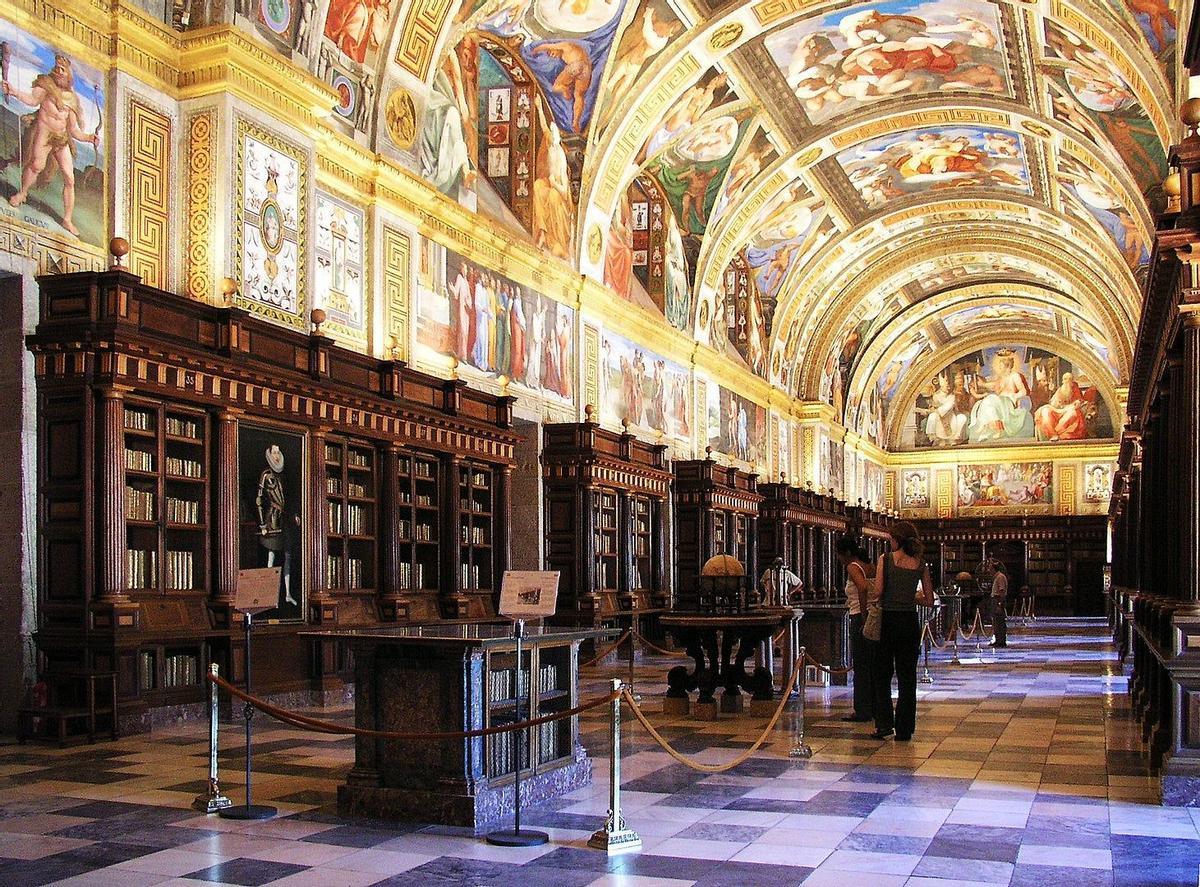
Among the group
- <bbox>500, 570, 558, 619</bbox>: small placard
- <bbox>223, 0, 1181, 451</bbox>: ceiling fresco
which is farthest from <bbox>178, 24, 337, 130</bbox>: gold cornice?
<bbox>500, 570, 558, 619</bbox>: small placard

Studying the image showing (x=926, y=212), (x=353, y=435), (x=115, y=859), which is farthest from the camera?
(x=926, y=212)

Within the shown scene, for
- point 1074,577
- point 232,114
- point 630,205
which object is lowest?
point 1074,577

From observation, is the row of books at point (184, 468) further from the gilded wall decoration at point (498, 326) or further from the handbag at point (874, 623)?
the handbag at point (874, 623)

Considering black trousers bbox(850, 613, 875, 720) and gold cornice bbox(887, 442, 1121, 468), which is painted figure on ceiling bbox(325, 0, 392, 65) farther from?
gold cornice bbox(887, 442, 1121, 468)

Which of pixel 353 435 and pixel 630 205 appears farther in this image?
pixel 630 205

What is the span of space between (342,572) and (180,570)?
2699mm

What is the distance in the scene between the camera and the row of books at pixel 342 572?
1378 centimetres

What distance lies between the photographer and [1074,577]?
47219 millimetres

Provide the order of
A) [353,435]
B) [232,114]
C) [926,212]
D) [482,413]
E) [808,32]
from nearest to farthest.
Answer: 1. [232,114]
2. [353,435]
3. [482,413]
4. [808,32]
5. [926,212]

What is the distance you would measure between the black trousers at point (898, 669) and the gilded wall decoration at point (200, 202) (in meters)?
7.25

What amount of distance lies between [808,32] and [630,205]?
16.1ft

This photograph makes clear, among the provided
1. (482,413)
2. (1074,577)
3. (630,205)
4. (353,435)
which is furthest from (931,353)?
(353,435)

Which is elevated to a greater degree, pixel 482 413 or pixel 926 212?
pixel 926 212

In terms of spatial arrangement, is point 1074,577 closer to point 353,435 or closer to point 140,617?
point 353,435
